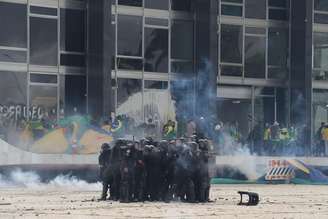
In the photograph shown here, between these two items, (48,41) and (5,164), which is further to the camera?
(48,41)

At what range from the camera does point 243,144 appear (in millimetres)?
40312

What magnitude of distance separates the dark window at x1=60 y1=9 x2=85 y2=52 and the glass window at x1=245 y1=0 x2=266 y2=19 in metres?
9.87

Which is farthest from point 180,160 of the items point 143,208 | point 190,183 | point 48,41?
point 48,41

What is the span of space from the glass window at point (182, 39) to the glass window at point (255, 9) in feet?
12.3

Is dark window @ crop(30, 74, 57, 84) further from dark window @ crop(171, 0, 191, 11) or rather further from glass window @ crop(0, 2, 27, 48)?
dark window @ crop(171, 0, 191, 11)

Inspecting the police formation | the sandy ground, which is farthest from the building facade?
the police formation

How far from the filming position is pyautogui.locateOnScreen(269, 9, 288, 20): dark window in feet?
160

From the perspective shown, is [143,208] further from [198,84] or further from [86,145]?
[198,84]

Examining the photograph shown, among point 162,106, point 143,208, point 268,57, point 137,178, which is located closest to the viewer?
point 143,208

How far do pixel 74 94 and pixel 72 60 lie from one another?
5.57ft

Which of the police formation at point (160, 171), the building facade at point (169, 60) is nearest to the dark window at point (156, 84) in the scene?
the building facade at point (169, 60)

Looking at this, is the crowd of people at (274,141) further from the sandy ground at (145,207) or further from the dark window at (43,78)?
the dark window at (43,78)

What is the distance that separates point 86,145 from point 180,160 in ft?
26.4

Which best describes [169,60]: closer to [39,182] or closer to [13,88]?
[13,88]
